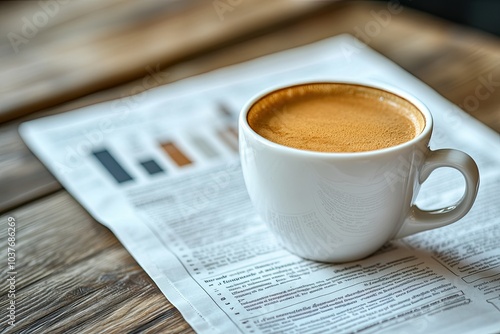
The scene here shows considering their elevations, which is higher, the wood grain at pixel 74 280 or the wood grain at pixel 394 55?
the wood grain at pixel 394 55

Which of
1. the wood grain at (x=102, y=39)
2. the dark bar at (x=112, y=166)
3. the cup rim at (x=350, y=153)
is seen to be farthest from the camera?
the wood grain at (x=102, y=39)

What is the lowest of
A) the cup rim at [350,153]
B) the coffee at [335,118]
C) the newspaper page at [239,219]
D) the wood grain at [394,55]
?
the newspaper page at [239,219]

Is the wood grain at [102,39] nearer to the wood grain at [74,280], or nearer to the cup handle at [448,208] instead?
the wood grain at [74,280]

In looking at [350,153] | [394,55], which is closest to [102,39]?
[394,55]

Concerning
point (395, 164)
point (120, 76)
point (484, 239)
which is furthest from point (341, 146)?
point (120, 76)

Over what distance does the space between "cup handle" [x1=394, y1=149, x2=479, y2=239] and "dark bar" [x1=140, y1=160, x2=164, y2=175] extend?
0.84 feet

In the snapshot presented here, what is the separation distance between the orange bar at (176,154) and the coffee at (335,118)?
16 cm

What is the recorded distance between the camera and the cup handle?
21.7 inches

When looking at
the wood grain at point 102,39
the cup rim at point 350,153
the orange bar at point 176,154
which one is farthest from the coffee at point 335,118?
the wood grain at point 102,39

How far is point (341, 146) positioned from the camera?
55cm

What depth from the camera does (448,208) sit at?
586 mm

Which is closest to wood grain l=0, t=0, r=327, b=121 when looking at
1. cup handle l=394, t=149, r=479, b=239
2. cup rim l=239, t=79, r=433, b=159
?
cup rim l=239, t=79, r=433, b=159

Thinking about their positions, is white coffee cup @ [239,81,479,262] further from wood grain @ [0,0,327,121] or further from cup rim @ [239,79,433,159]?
wood grain @ [0,0,327,121]

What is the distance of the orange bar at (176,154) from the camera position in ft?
2.40
